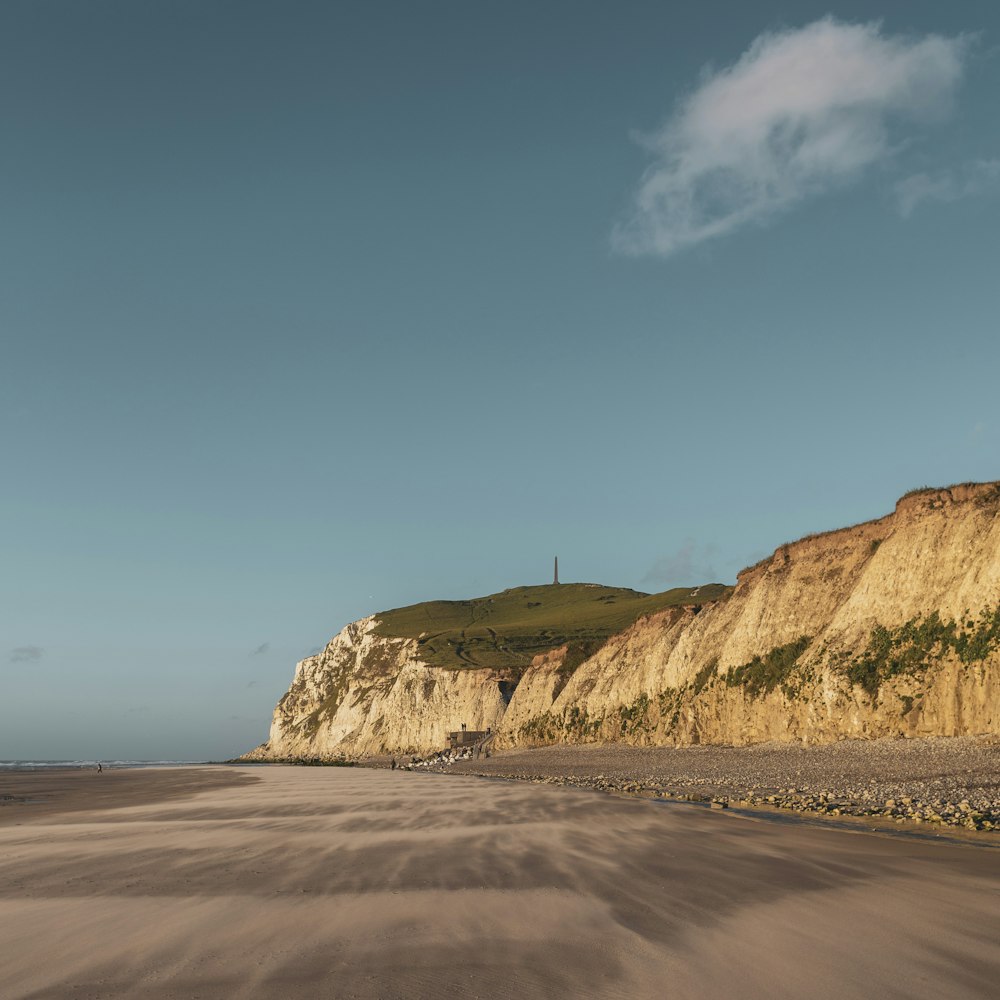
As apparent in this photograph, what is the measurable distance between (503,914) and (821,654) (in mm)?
38611

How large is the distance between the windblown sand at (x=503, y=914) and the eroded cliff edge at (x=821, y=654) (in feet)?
72.7

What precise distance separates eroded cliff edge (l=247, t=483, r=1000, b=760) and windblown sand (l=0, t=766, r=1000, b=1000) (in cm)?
2216

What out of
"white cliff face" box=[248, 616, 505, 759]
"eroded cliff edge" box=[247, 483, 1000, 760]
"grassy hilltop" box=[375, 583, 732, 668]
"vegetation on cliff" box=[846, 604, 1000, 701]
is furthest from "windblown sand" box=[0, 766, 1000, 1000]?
"grassy hilltop" box=[375, 583, 732, 668]

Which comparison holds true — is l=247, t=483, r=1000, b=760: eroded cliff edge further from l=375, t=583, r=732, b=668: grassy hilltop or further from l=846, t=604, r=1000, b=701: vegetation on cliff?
l=375, t=583, r=732, b=668: grassy hilltop

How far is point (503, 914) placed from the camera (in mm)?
9492

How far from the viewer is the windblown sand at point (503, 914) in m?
7.07

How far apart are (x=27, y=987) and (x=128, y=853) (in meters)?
9.26

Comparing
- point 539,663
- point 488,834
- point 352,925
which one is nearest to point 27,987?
point 352,925

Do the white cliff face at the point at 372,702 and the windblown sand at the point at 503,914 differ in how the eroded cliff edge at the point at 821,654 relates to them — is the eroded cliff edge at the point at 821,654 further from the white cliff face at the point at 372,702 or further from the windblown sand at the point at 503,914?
the windblown sand at the point at 503,914

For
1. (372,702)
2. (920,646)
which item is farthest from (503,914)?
(372,702)

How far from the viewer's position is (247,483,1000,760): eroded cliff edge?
34906mm

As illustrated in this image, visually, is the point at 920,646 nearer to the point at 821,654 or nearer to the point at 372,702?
the point at 821,654

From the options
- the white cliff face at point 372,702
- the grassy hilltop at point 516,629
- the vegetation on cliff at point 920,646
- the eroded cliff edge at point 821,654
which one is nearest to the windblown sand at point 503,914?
the vegetation on cliff at point 920,646

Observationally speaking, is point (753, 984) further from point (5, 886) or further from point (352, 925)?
point (5, 886)
